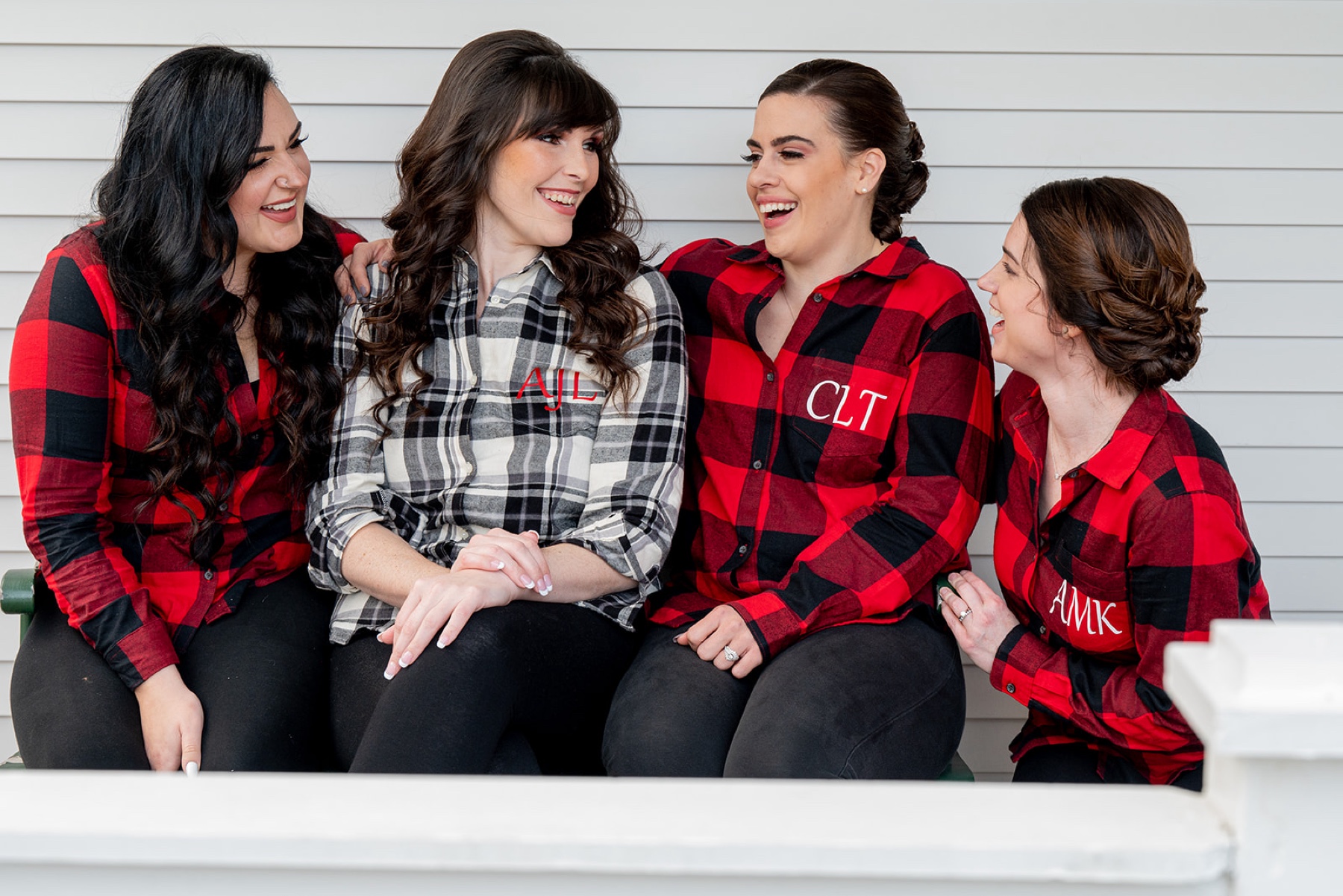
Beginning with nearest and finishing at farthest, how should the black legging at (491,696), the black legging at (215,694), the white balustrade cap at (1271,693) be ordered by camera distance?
the white balustrade cap at (1271,693), the black legging at (491,696), the black legging at (215,694)

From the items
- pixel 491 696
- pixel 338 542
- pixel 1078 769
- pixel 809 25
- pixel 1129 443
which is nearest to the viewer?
pixel 491 696

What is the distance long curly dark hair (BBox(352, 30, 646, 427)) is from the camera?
2.10m

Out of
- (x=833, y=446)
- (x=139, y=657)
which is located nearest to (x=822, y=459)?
(x=833, y=446)

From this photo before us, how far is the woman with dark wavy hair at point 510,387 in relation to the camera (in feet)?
6.72

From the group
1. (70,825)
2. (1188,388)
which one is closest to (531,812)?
(70,825)

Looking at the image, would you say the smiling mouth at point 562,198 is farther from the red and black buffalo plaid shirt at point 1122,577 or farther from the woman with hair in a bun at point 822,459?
the red and black buffalo plaid shirt at point 1122,577

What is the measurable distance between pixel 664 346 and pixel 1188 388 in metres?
1.35

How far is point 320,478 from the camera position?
215 centimetres

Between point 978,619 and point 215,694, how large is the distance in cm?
131

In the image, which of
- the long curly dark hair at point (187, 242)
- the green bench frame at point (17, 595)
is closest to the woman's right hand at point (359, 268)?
the long curly dark hair at point (187, 242)

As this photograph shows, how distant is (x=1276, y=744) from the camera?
84cm

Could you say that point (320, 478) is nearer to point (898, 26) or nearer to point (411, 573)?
point (411, 573)

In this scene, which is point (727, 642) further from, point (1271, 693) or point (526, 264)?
point (1271, 693)

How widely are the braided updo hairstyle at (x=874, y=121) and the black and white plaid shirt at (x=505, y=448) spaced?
51 cm
